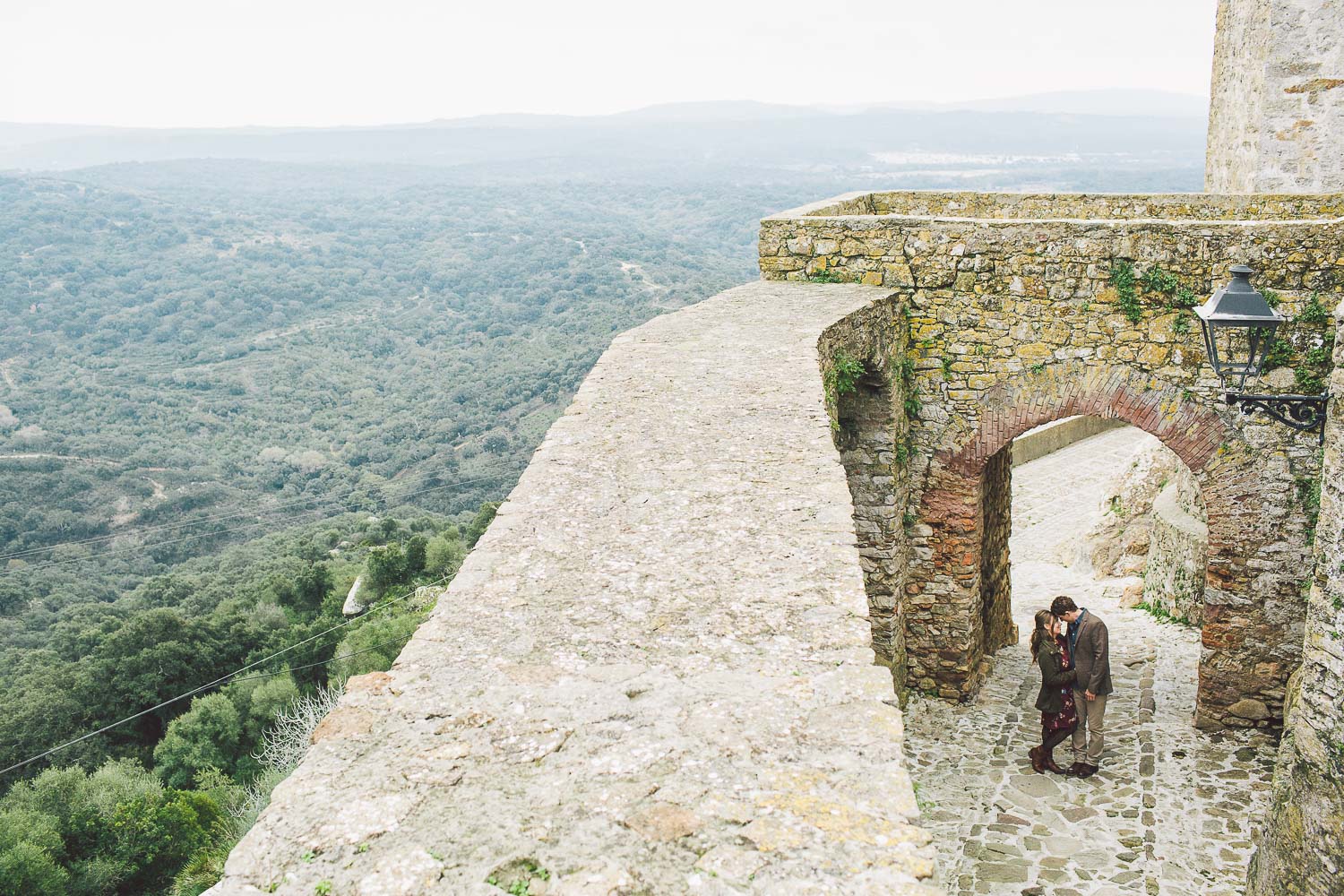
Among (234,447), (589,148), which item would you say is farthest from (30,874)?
(589,148)

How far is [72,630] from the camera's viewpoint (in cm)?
2631

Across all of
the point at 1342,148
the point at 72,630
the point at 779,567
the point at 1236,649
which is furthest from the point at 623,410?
the point at 72,630

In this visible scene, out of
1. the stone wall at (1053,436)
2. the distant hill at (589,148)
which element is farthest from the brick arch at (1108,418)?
the distant hill at (589,148)

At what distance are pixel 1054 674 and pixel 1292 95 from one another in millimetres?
6235

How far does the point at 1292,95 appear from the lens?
9062 mm

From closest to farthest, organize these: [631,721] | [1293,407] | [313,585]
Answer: [631,721] → [1293,407] → [313,585]

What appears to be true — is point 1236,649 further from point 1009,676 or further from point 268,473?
point 268,473

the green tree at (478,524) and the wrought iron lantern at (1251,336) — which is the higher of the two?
the wrought iron lantern at (1251,336)

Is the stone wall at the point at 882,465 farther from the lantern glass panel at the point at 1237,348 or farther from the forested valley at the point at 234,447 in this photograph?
the forested valley at the point at 234,447

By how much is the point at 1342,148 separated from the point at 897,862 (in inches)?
379

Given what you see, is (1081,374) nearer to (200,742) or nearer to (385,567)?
(200,742)

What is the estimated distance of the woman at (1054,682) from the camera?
252 inches

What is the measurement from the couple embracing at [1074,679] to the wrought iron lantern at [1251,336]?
1.65 meters

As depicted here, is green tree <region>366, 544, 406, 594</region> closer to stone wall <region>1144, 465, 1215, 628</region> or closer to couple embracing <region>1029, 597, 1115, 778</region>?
stone wall <region>1144, 465, 1215, 628</region>
